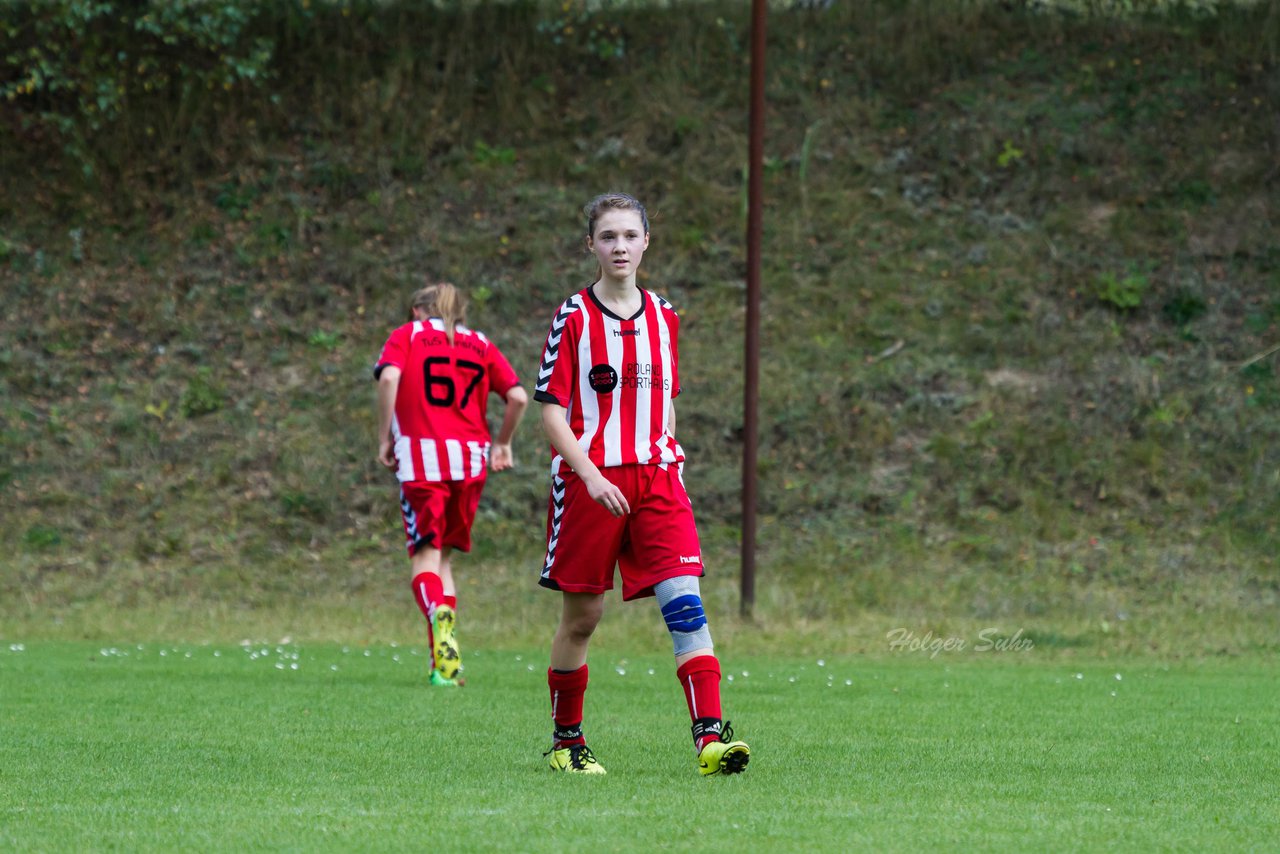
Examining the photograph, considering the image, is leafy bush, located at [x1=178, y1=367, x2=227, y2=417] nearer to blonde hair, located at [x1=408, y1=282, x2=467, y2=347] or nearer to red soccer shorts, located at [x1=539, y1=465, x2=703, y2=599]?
blonde hair, located at [x1=408, y1=282, x2=467, y2=347]

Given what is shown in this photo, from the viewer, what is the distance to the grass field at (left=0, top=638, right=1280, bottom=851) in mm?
4473

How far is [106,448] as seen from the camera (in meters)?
16.7

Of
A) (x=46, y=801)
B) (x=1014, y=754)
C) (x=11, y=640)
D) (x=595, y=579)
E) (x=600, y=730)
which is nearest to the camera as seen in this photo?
(x=46, y=801)

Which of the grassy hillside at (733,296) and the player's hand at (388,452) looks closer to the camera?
the player's hand at (388,452)

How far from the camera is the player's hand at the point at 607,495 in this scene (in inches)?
219

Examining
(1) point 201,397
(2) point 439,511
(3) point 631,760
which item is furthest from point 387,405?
(1) point 201,397

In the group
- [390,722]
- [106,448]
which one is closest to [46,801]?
[390,722]

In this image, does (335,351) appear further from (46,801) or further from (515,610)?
(46,801)

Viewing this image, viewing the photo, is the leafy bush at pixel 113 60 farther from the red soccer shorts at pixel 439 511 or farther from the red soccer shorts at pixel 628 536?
the red soccer shorts at pixel 628 536

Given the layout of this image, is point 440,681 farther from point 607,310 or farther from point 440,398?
point 607,310

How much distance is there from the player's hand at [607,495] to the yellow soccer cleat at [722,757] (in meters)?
0.86

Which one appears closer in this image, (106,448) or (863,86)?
(106,448)

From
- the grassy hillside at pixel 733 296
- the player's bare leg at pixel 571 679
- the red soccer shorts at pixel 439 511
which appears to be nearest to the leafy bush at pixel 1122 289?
the grassy hillside at pixel 733 296

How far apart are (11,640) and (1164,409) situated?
1071 cm
